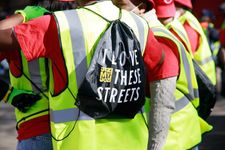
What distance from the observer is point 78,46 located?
8.62ft

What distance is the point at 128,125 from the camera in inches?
110

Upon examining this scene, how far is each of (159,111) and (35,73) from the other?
1.91ft

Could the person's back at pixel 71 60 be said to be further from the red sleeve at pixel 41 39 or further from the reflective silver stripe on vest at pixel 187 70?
the reflective silver stripe on vest at pixel 187 70

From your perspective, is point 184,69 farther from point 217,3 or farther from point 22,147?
point 217,3

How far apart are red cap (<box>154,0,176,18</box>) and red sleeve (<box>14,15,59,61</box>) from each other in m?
1.57

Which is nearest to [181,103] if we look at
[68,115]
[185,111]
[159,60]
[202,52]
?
[185,111]

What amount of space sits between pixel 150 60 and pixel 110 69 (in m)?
0.28

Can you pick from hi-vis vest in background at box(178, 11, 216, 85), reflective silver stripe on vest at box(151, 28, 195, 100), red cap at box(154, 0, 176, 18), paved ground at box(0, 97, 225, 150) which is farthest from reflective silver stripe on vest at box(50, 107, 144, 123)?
paved ground at box(0, 97, 225, 150)

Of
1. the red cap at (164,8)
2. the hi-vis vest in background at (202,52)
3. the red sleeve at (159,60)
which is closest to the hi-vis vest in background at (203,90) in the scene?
the red cap at (164,8)

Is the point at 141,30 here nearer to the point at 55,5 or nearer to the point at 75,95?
the point at 75,95

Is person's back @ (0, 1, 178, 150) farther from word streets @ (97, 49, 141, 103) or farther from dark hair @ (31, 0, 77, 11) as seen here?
dark hair @ (31, 0, 77, 11)

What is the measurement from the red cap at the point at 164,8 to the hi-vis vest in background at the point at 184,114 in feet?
2.48

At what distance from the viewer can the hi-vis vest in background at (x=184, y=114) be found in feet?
10.9

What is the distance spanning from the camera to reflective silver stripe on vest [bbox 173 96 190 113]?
3.36 metres
